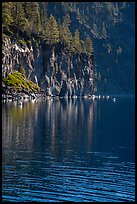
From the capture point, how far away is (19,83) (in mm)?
145875

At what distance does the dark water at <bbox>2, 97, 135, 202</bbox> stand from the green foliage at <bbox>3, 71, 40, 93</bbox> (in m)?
53.6

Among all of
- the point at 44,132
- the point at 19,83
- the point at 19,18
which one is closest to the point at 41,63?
the point at 19,18

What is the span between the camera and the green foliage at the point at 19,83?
14232cm

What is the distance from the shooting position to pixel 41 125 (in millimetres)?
86688

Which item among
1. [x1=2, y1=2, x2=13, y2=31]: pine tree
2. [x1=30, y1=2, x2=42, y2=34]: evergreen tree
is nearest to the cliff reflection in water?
[x1=2, y1=2, x2=13, y2=31]: pine tree

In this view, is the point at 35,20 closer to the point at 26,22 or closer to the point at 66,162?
the point at 26,22

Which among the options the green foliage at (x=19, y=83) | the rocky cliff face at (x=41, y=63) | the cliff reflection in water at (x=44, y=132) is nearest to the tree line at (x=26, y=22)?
the rocky cliff face at (x=41, y=63)

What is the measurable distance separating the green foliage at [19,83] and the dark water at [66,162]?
53.6m

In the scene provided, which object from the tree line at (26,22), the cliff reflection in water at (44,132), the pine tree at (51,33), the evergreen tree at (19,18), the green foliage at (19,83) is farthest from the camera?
the pine tree at (51,33)

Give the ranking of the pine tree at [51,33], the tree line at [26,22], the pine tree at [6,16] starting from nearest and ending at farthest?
the pine tree at [6,16], the tree line at [26,22], the pine tree at [51,33]

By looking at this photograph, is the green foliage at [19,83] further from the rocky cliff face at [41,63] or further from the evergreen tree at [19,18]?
the evergreen tree at [19,18]

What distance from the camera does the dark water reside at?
122 feet

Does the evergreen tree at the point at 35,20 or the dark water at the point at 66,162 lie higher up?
the evergreen tree at the point at 35,20

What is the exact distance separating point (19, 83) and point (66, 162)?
9790cm
